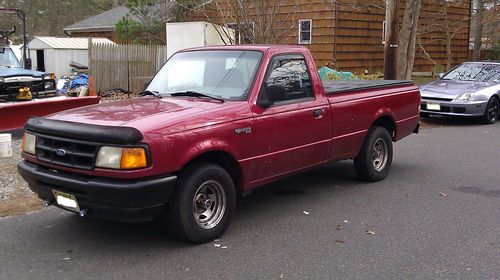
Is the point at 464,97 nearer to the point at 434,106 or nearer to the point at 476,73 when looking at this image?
the point at 434,106

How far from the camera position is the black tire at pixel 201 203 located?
449 cm

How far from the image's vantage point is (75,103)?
36.7ft

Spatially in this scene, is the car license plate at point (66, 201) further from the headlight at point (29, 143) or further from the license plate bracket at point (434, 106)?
the license plate bracket at point (434, 106)

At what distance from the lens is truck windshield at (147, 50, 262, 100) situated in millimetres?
5375

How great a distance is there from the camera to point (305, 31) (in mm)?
21734

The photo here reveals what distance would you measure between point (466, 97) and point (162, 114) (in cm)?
999

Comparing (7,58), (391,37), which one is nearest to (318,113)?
(391,37)

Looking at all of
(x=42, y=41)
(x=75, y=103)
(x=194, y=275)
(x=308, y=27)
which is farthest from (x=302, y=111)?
(x=42, y=41)

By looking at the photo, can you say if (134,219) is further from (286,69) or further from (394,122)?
(394,122)

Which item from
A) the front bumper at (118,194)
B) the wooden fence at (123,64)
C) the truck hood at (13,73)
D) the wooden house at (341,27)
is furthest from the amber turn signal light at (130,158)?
the wooden fence at (123,64)

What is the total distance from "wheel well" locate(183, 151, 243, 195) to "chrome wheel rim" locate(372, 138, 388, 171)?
2.62m

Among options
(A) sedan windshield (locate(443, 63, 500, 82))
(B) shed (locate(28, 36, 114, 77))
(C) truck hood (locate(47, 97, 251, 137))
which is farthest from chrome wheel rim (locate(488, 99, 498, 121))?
(B) shed (locate(28, 36, 114, 77))

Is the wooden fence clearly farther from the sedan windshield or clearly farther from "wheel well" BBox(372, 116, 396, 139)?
"wheel well" BBox(372, 116, 396, 139)

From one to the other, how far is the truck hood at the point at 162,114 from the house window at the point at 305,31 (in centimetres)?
1690
